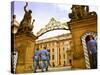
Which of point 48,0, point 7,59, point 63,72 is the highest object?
point 48,0

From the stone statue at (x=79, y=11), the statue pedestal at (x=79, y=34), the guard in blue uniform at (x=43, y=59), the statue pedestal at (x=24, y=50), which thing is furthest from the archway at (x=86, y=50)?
the statue pedestal at (x=24, y=50)

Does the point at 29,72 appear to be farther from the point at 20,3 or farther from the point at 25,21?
the point at 20,3

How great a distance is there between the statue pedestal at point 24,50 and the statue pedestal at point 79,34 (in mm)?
454

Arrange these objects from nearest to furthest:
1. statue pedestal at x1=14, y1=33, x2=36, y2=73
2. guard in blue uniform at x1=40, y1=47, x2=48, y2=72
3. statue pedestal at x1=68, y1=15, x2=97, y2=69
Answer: statue pedestal at x1=14, y1=33, x2=36, y2=73 < guard in blue uniform at x1=40, y1=47, x2=48, y2=72 < statue pedestal at x1=68, y1=15, x2=97, y2=69

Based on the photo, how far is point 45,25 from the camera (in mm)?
2242

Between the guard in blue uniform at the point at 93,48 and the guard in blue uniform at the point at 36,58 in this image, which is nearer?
the guard in blue uniform at the point at 36,58

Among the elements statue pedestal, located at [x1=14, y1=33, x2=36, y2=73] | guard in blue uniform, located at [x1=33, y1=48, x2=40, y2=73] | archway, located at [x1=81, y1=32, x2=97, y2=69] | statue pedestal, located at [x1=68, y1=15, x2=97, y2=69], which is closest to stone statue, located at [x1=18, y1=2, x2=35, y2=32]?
statue pedestal, located at [x1=14, y1=33, x2=36, y2=73]

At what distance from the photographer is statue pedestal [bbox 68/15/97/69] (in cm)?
236

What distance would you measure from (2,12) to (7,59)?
0.44m

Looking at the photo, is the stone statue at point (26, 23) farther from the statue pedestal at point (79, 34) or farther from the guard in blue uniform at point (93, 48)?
the guard in blue uniform at point (93, 48)

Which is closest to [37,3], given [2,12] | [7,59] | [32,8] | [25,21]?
[32,8]

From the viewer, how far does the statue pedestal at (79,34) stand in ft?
7.75

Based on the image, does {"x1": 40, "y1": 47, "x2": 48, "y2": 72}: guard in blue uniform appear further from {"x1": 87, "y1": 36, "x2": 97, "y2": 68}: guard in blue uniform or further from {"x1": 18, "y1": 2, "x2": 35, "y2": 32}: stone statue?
{"x1": 87, "y1": 36, "x2": 97, "y2": 68}: guard in blue uniform

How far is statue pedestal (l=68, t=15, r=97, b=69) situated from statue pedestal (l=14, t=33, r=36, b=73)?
45cm
